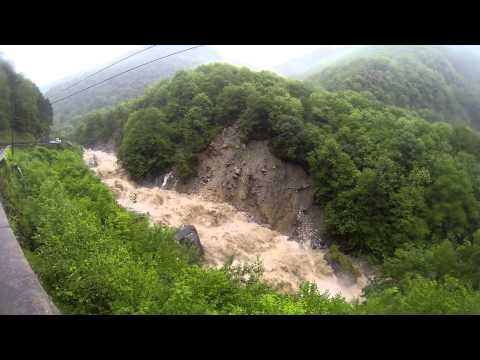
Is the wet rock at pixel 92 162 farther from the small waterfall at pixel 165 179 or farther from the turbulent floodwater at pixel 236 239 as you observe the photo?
the small waterfall at pixel 165 179

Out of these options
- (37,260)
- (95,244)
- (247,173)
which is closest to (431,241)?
(247,173)

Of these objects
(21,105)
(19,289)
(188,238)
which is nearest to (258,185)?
(188,238)

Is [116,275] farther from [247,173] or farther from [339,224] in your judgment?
[247,173]

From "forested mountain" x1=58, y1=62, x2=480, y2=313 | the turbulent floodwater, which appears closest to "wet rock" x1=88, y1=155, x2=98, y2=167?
→ "forested mountain" x1=58, y1=62, x2=480, y2=313

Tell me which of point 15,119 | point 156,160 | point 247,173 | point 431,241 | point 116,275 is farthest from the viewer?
point 156,160

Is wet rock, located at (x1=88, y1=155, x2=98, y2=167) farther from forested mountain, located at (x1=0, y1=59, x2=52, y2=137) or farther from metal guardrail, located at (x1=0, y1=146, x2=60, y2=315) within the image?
metal guardrail, located at (x1=0, y1=146, x2=60, y2=315)
